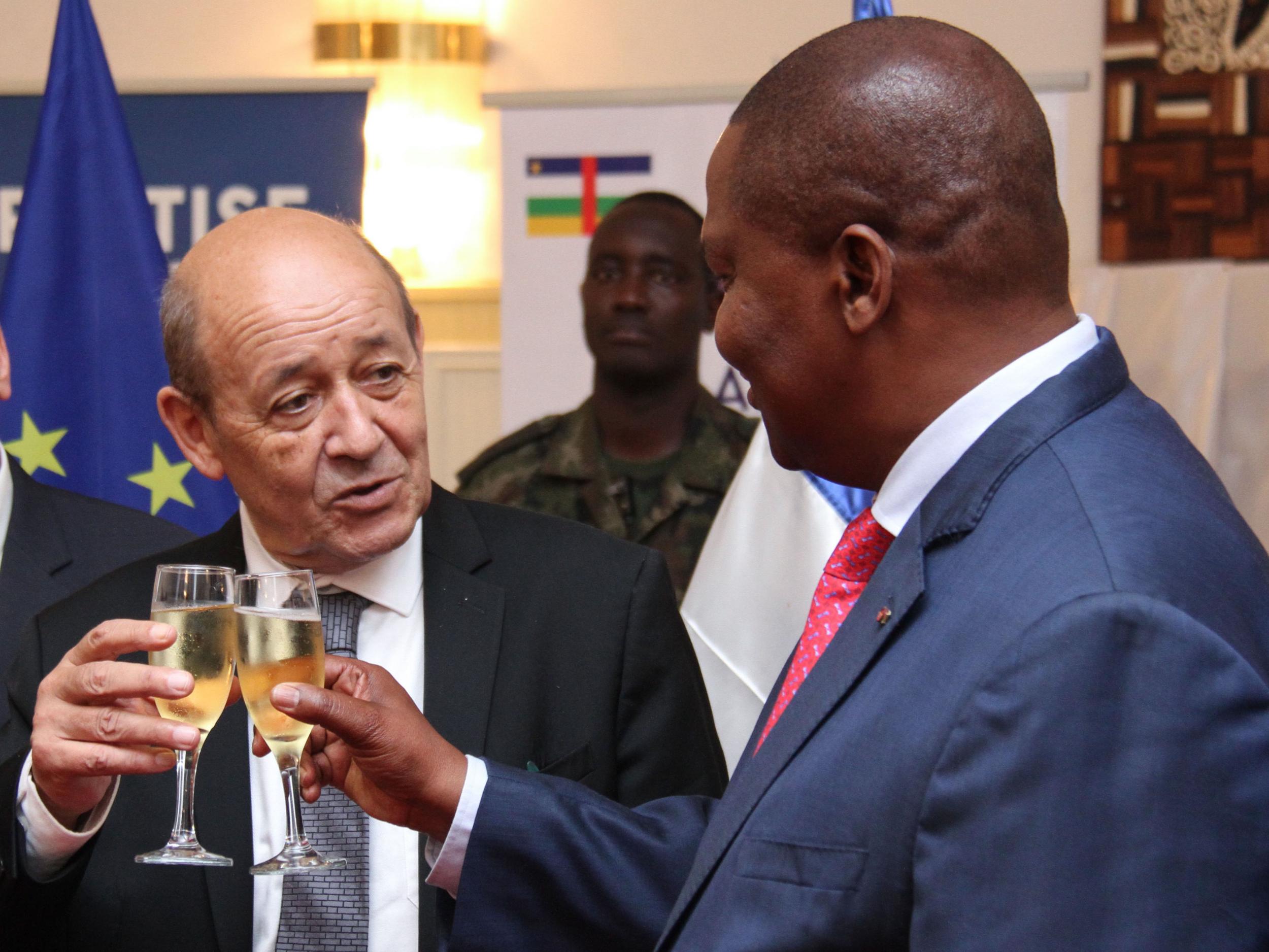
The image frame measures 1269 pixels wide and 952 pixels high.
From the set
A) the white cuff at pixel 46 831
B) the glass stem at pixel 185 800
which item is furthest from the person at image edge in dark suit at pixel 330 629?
the glass stem at pixel 185 800

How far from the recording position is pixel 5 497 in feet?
7.95

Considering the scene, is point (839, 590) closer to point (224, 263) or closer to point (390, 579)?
point (390, 579)

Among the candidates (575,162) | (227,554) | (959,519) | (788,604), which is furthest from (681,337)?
(959,519)

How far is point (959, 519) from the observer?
1071 mm

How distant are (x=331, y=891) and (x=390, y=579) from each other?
1.21 ft

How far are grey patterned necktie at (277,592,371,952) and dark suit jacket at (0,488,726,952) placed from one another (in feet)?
0.17

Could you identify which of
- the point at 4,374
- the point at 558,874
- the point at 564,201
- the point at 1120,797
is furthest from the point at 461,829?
the point at 564,201

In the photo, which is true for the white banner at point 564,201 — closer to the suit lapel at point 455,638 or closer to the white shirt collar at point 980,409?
the suit lapel at point 455,638

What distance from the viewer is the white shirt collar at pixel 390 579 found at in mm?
1737

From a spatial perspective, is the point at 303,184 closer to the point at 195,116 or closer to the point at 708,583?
the point at 195,116

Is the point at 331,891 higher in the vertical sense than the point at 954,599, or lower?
lower

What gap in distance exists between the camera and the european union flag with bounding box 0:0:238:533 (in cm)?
315

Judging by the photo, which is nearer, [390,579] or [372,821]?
[372,821]

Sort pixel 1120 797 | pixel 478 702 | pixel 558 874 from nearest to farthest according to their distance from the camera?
pixel 1120 797
pixel 558 874
pixel 478 702
